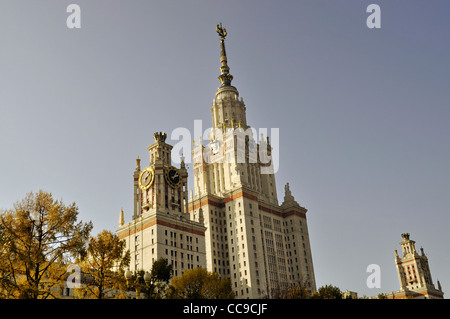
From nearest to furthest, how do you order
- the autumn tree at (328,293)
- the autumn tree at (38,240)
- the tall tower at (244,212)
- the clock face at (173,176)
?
the autumn tree at (38,240), the autumn tree at (328,293), the clock face at (173,176), the tall tower at (244,212)

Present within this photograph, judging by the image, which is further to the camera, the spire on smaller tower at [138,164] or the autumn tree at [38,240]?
the spire on smaller tower at [138,164]

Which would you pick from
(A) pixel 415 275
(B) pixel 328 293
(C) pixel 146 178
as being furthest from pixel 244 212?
(A) pixel 415 275

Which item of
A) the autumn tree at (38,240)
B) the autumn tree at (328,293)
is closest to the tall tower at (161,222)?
the autumn tree at (328,293)

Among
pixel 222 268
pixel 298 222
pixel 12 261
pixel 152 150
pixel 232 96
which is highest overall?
pixel 232 96

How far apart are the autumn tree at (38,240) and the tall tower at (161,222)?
76016mm

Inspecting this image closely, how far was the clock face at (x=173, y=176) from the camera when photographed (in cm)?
12792

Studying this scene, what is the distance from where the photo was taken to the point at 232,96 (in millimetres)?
187500

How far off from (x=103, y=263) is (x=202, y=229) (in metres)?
85.7

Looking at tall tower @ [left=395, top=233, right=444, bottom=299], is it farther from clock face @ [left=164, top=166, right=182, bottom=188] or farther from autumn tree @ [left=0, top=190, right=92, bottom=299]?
autumn tree @ [left=0, top=190, right=92, bottom=299]

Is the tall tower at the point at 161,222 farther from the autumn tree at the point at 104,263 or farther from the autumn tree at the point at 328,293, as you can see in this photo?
the autumn tree at the point at 104,263

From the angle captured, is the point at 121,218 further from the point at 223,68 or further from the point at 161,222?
the point at 223,68

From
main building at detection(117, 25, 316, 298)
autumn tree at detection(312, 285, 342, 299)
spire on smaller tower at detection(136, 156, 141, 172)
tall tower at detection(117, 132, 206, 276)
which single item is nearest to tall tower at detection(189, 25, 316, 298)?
main building at detection(117, 25, 316, 298)
